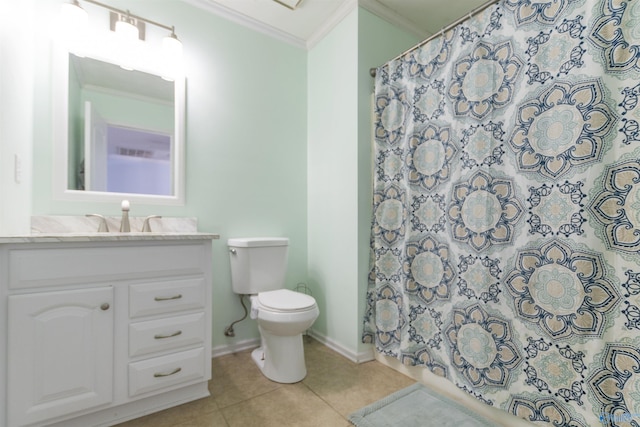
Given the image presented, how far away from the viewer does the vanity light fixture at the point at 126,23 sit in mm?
1438

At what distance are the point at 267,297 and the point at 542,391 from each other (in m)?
1.32

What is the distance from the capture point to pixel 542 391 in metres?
1.11

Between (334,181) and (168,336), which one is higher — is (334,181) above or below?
above

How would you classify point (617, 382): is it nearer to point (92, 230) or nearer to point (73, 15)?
point (92, 230)

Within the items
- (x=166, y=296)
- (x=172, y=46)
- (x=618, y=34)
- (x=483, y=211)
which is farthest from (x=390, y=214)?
(x=172, y=46)

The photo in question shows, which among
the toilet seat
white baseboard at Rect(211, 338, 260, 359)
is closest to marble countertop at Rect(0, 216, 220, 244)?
the toilet seat

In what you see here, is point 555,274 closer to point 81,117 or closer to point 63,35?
point 81,117

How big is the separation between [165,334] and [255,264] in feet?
2.16

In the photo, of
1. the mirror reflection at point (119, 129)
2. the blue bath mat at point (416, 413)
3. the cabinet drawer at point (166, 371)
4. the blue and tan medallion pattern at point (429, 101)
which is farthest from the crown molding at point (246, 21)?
the blue bath mat at point (416, 413)

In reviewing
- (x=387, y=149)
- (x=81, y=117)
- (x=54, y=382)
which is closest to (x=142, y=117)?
(x=81, y=117)

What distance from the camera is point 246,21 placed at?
79.5 inches

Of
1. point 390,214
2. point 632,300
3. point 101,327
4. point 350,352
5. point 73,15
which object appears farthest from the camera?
point 350,352

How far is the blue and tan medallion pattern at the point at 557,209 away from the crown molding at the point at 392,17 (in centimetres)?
151

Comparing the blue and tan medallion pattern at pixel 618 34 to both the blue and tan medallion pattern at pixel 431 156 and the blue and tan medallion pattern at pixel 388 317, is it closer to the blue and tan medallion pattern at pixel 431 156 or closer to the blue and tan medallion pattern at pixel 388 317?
the blue and tan medallion pattern at pixel 431 156
